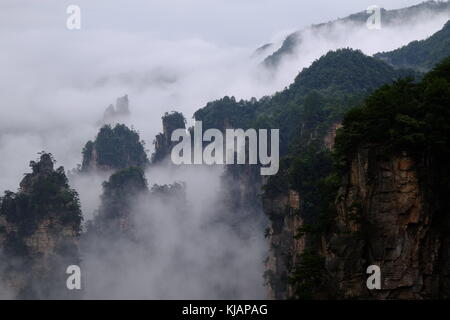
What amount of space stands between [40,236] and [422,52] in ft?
261

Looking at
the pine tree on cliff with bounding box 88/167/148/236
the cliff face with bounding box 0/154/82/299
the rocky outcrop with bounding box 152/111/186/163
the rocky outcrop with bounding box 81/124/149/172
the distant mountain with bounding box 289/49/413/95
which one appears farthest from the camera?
the rocky outcrop with bounding box 81/124/149/172

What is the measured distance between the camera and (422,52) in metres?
154

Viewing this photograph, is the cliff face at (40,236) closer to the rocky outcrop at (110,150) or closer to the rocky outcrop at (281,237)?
the rocky outcrop at (281,237)

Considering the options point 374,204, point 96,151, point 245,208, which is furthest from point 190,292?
point 374,204

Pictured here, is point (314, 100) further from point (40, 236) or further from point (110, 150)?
point (110, 150)

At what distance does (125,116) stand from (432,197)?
A: 136239mm
